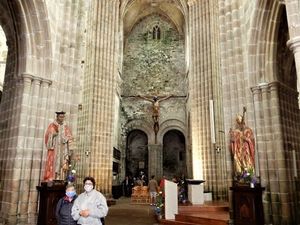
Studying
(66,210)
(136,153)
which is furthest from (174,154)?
(66,210)

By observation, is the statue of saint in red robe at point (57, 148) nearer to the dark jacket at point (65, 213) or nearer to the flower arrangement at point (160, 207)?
the flower arrangement at point (160, 207)

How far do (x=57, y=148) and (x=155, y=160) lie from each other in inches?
612

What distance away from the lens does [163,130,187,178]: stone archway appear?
23.9 m

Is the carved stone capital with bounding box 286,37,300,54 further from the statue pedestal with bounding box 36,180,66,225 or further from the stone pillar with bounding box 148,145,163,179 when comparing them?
the stone pillar with bounding box 148,145,163,179

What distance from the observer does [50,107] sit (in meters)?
8.21

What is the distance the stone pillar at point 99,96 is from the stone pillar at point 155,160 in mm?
7894

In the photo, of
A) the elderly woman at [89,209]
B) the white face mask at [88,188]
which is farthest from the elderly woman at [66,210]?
the white face mask at [88,188]

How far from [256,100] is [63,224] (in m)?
6.02

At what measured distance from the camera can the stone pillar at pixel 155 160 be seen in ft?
73.9

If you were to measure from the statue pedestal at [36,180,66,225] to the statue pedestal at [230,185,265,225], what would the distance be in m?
4.44

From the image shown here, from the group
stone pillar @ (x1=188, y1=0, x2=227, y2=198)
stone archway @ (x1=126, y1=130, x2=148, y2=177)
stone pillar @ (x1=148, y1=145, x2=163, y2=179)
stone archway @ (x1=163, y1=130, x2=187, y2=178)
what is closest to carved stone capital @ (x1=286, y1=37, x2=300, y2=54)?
stone pillar @ (x1=188, y1=0, x2=227, y2=198)

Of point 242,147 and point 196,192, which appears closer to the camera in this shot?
point 242,147

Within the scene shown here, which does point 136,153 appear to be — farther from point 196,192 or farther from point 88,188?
point 88,188

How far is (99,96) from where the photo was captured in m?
15.1
